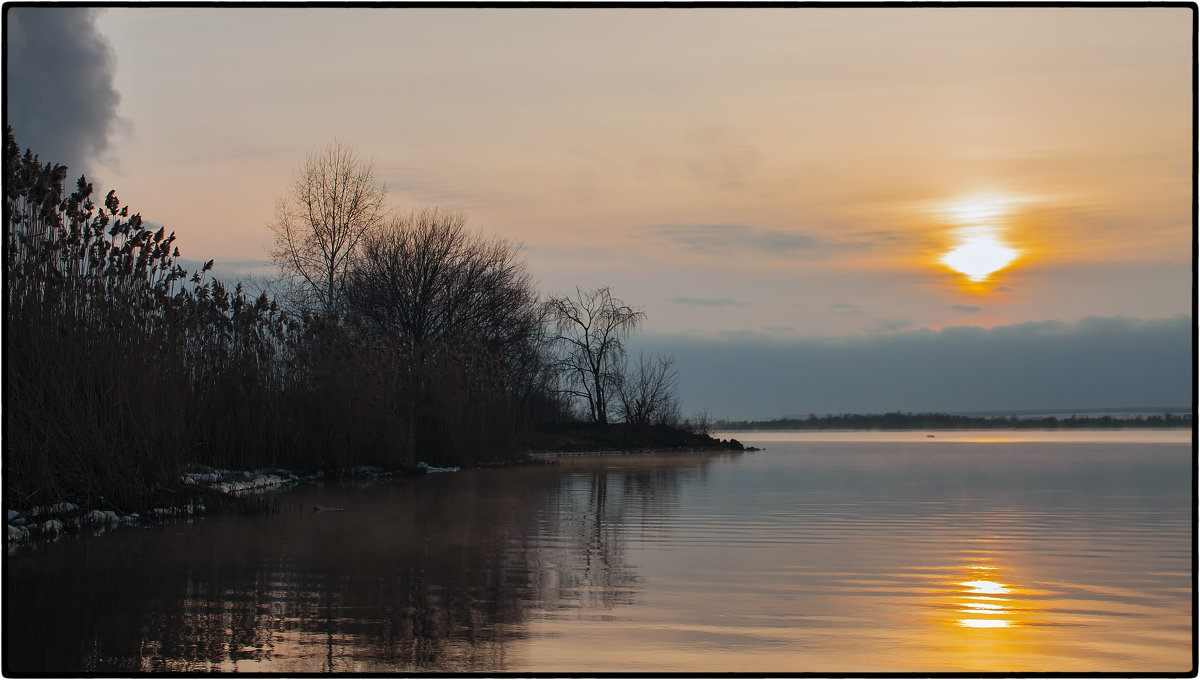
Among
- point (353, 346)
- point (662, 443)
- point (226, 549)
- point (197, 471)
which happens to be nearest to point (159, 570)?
point (226, 549)

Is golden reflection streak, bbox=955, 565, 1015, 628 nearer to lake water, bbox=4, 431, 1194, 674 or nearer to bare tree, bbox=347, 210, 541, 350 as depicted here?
lake water, bbox=4, 431, 1194, 674

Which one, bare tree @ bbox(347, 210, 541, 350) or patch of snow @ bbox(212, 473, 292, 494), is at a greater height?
bare tree @ bbox(347, 210, 541, 350)

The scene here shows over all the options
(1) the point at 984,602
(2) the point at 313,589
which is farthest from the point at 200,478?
(1) the point at 984,602

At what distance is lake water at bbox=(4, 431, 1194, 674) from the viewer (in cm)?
441

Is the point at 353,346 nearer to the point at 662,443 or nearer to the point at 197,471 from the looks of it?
the point at 197,471

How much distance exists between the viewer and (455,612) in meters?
5.26

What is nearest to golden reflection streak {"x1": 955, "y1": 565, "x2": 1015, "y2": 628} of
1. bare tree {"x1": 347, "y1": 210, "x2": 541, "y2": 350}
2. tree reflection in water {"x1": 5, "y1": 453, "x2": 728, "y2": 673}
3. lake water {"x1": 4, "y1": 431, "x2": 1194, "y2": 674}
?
lake water {"x1": 4, "y1": 431, "x2": 1194, "y2": 674}

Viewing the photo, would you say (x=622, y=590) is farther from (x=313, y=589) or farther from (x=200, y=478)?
(x=200, y=478)

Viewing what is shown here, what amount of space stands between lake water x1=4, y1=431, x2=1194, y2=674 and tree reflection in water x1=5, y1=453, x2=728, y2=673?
0.07 feet

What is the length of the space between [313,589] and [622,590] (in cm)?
173

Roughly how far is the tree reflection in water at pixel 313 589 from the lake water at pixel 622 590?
0.02 metres

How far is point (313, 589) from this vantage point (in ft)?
19.3

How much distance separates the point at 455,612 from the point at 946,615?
2448mm

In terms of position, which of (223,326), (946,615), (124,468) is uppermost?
(223,326)
